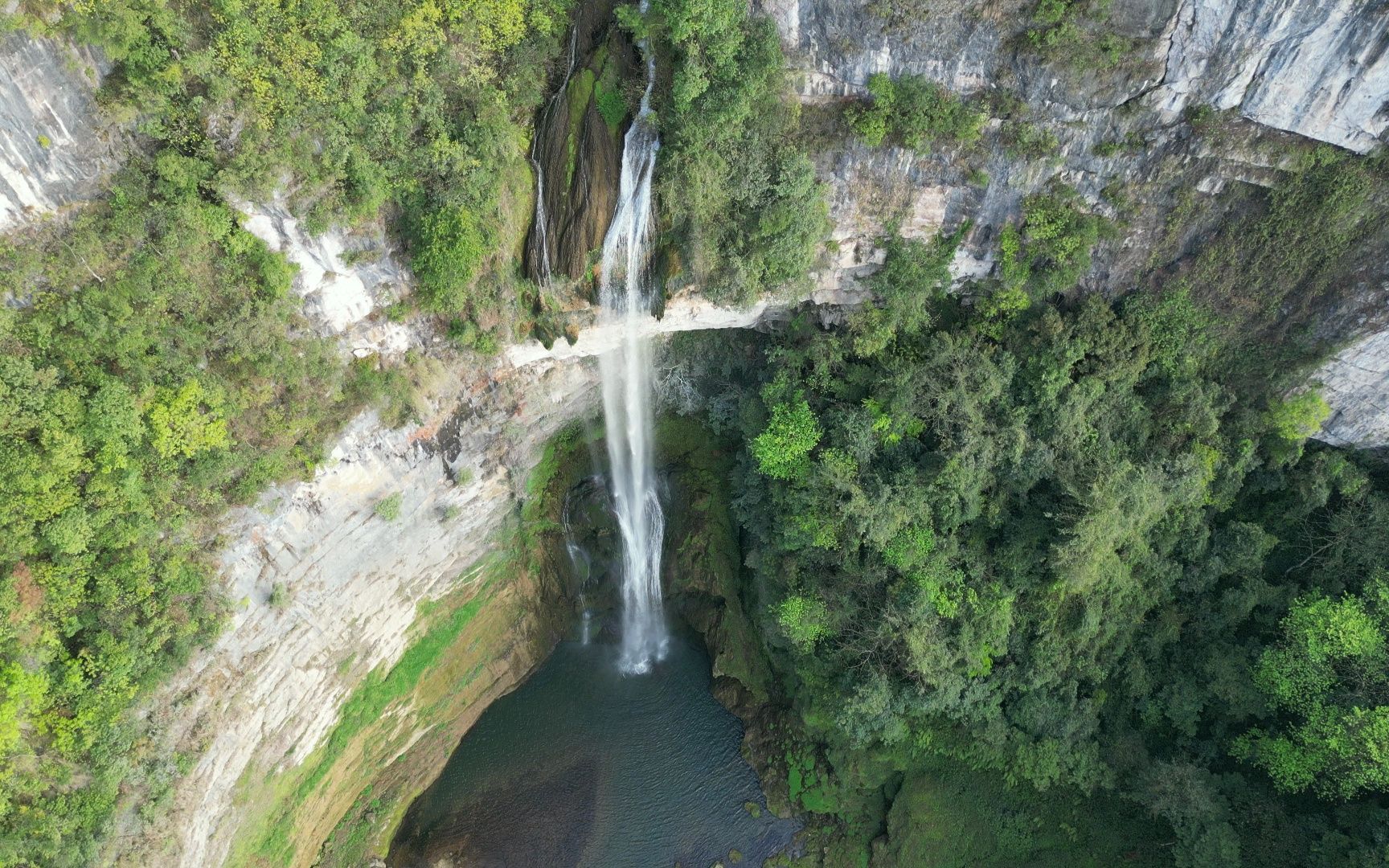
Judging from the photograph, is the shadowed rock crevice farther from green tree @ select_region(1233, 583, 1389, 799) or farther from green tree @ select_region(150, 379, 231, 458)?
green tree @ select_region(1233, 583, 1389, 799)

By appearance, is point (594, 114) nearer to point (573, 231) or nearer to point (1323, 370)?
point (573, 231)

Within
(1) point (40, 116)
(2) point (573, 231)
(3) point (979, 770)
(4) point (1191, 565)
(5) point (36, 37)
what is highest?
(5) point (36, 37)

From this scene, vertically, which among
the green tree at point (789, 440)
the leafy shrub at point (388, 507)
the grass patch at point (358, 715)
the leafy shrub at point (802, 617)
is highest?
the green tree at point (789, 440)

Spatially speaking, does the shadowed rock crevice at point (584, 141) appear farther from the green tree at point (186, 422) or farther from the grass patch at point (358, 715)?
the grass patch at point (358, 715)

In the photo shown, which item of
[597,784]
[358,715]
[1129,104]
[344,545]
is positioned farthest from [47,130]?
[1129,104]

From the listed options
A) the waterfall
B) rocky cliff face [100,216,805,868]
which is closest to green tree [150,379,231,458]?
rocky cliff face [100,216,805,868]

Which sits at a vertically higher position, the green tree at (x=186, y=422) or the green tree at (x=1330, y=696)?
the green tree at (x=186, y=422)

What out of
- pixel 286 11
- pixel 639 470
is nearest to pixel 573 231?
pixel 286 11

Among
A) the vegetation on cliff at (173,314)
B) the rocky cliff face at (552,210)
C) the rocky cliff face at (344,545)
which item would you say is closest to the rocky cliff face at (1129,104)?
the rocky cliff face at (552,210)
